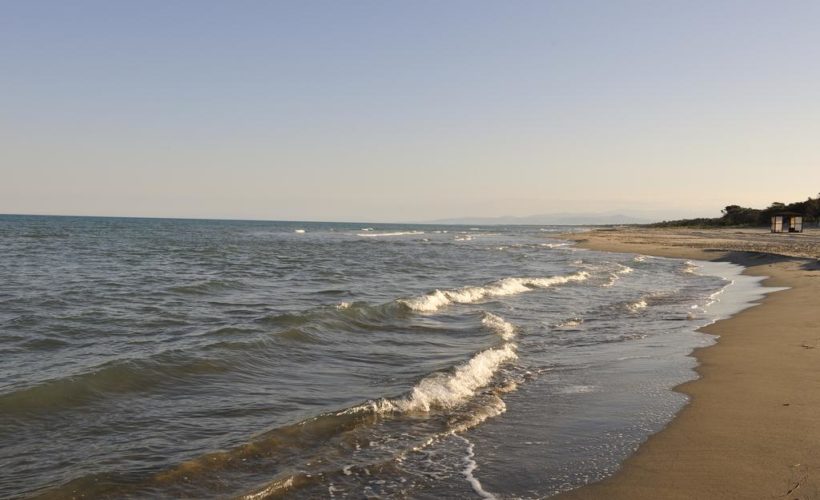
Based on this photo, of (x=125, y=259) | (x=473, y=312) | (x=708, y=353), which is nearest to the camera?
(x=708, y=353)

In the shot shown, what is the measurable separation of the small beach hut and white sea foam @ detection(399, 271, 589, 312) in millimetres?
45649

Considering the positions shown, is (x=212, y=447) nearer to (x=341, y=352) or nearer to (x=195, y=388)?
(x=195, y=388)

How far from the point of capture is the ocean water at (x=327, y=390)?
17.4 ft

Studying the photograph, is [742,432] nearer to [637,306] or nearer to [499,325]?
[499,325]

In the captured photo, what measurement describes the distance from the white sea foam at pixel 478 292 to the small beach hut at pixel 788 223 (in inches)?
1797

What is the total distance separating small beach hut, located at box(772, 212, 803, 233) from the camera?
2363 inches

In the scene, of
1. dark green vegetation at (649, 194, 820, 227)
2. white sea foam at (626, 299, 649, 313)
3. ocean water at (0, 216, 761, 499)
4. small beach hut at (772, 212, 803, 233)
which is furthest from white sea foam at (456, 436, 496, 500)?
dark green vegetation at (649, 194, 820, 227)

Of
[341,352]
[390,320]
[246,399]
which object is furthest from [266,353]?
[390,320]

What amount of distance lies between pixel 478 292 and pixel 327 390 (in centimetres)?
1122

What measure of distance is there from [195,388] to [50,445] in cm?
229

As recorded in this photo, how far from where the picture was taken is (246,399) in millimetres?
7738

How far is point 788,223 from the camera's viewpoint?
209 feet

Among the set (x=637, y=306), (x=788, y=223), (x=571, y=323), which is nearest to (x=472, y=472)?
(x=571, y=323)

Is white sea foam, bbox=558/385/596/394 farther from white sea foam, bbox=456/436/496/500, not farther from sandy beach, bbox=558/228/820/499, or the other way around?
Answer: white sea foam, bbox=456/436/496/500
